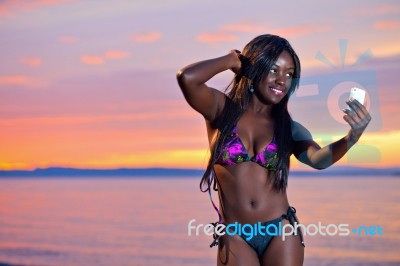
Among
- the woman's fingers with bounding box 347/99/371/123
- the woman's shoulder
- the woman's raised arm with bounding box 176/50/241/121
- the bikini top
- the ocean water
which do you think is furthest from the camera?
the ocean water

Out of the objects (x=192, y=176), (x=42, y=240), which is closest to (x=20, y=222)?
(x=42, y=240)

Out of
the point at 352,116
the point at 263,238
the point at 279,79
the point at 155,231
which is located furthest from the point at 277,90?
the point at 155,231

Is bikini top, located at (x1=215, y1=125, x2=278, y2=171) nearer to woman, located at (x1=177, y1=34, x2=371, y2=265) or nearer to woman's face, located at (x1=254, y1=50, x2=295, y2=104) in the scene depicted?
woman, located at (x1=177, y1=34, x2=371, y2=265)

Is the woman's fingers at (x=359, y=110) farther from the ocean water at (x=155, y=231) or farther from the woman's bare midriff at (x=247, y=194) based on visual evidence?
the ocean water at (x=155, y=231)

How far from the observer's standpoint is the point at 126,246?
12500 millimetres

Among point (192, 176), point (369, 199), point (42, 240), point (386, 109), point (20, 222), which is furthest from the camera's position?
point (192, 176)

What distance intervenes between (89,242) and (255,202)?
9973 mm

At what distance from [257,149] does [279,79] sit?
304 millimetres

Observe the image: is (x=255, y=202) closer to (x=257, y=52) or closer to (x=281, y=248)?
(x=281, y=248)

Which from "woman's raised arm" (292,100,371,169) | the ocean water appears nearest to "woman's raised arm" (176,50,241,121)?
"woman's raised arm" (292,100,371,169)

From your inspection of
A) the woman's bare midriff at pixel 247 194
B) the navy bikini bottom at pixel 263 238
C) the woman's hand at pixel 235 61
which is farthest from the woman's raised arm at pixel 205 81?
the navy bikini bottom at pixel 263 238

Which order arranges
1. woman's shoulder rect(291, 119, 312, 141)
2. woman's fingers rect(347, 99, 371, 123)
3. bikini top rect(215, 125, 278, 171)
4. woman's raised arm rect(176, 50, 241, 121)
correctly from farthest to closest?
1. woman's shoulder rect(291, 119, 312, 141)
2. bikini top rect(215, 125, 278, 171)
3. woman's raised arm rect(176, 50, 241, 121)
4. woman's fingers rect(347, 99, 371, 123)

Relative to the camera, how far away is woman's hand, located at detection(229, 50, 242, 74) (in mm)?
3451

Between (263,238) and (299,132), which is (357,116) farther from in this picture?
(263,238)
